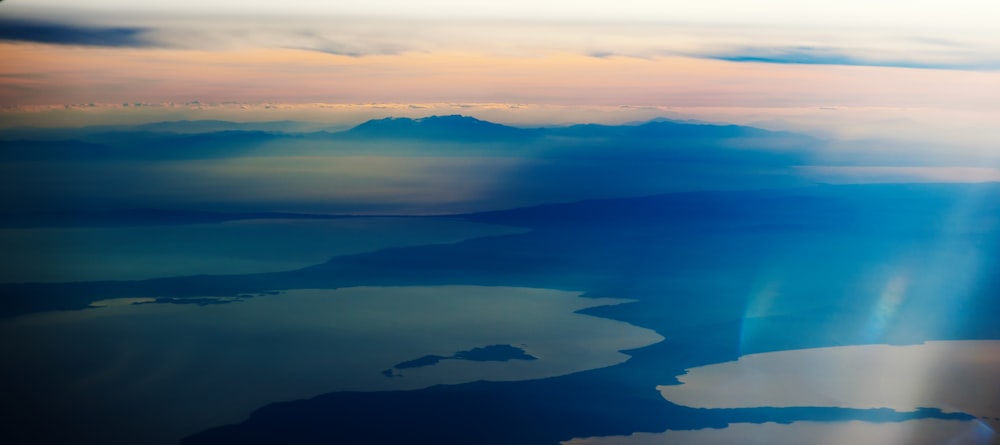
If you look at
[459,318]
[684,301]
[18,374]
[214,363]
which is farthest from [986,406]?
[18,374]

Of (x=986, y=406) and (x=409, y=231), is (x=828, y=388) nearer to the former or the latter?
(x=986, y=406)

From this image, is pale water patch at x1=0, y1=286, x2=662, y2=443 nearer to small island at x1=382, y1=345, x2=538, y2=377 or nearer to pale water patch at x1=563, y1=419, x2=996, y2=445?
small island at x1=382, y1=345, x2=538, y2=377

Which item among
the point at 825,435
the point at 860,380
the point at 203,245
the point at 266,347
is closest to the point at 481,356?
the point at 266,347

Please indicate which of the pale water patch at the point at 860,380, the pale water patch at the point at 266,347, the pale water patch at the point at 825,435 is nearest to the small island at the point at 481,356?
the pale water patch at the point at 266,347

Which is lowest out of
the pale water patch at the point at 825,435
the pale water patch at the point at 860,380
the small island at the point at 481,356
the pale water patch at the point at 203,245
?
the pale water patch at the point at 825,435

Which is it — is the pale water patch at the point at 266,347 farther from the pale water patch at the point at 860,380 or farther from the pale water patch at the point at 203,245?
the pale water patch at the point at 203,245
